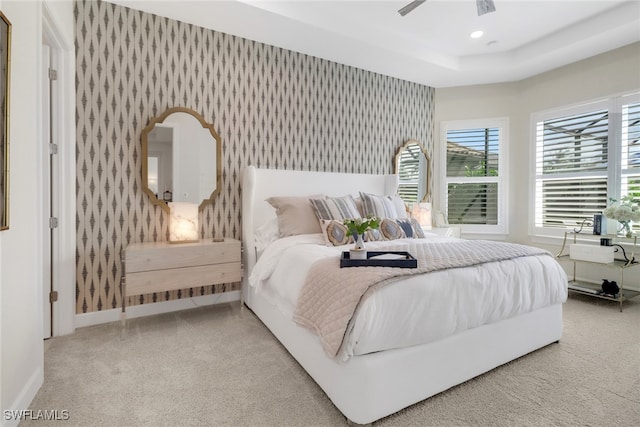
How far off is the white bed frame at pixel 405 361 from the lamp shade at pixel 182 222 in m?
0.81

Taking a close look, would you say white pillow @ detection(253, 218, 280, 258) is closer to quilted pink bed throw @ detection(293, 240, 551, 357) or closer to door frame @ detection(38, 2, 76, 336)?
quilted pink bed throw @ detection(293, 240, 551, 357)

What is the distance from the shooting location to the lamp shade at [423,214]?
399cm

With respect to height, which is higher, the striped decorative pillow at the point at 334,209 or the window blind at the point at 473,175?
the window blind at the point at 473,175

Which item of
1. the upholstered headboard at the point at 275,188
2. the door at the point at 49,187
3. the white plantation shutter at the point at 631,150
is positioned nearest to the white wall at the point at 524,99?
the white plantation shutter at the point at 631,150

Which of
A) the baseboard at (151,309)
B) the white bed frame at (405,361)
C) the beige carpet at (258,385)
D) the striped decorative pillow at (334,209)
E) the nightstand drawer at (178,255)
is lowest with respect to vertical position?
the beige carpet at (258,385)

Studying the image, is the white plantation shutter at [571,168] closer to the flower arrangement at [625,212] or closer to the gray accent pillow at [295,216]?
the flower arrangement at [625,212]

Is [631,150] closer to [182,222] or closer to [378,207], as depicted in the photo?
[378,207]

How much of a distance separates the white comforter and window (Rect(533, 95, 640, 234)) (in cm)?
212

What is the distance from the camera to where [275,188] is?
10.7 ft

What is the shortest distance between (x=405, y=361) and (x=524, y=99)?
4274 mm

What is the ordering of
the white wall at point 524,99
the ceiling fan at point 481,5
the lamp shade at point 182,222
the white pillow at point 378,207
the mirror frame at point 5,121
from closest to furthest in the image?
the mirror frame at point 5,121
the ceiling fan at point 481,5
the lamp shade at point 182,222
the white pillow at point 378,207
the white wall at point 524,99

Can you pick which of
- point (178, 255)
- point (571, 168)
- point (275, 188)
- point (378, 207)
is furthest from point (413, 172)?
point (178, 255)

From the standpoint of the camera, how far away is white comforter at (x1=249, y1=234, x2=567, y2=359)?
144 cm

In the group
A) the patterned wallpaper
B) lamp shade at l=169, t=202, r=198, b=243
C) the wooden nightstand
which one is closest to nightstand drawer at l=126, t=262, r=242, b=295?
the wooden nightstand
